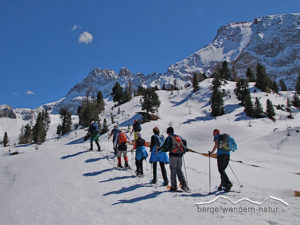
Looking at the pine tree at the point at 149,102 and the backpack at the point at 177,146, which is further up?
the pine tree at the point at 149,102

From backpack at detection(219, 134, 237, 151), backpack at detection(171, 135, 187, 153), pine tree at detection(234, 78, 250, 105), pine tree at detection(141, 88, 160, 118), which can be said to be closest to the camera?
Answer: backpack at detection(171, 135, 187, 153)

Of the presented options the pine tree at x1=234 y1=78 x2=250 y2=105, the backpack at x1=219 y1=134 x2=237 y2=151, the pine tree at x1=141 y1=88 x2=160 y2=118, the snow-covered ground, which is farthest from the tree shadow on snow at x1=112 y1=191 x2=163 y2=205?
the pine tree at x1=234 y1=78 x2=250 y2=105

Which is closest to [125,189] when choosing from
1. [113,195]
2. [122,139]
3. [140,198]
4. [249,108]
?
[113,195]

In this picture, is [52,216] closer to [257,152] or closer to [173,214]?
[173,214]

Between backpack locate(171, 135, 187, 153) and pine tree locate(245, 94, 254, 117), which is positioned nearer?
backpack locate(171, 135, 187, 153)

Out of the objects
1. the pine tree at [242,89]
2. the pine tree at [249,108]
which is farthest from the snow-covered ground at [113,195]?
the pine tree at [242,89]

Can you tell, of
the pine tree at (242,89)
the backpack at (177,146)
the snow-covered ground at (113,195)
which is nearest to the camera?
the snow-covered ground at (113,195)

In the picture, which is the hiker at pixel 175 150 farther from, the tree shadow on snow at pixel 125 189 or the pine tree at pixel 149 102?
the pine tree at pixel 149 102

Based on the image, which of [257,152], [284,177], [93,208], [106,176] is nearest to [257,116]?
[257,152]

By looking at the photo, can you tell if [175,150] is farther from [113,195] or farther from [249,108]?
[249,108]

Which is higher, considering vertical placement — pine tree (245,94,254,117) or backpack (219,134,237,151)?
pine tree (245,94,254,117)

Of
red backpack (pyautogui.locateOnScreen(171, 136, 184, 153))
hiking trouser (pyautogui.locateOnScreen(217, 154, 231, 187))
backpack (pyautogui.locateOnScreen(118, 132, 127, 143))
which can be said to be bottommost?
hiking trouser (pyautogui.locateOnScreen(217, 154, 231, 187))

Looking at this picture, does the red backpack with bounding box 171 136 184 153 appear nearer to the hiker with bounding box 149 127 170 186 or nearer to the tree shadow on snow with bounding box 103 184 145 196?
the hiker with bounding box 149 127 170 186

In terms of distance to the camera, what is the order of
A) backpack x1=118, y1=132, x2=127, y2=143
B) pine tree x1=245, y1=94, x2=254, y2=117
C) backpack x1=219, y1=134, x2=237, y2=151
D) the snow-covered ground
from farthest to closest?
pine tree x1=245, y1=94, x2=254, y2=117, backpack x1=118, y1=132, x2=127, y2=143, backpack x1=219, y1=134, x2=237, y2=151, the snow-covered ground
